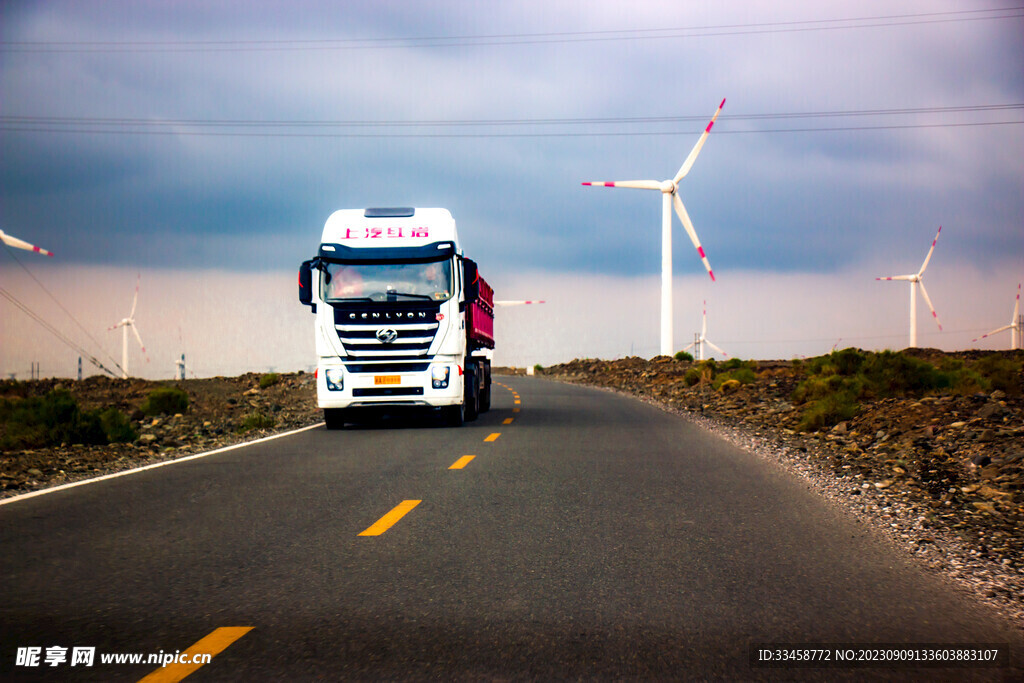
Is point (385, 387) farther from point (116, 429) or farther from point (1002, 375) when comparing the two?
point (1002, 375)

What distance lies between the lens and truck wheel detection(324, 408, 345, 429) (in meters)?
17.3

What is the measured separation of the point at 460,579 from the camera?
18.3 ft

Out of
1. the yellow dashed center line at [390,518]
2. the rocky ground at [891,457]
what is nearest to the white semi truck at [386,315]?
the rocky ground at [891,457]

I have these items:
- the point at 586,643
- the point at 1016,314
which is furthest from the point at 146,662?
the point at 1016,314

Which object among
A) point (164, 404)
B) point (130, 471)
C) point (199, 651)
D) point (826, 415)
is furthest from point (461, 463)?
point (164, 404)

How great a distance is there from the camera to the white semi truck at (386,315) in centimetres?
1642

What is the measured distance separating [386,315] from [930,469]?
9.66 metres

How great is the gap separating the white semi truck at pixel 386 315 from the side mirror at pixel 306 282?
0.02m

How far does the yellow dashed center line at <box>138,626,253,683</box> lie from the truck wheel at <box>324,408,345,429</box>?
12.7 m

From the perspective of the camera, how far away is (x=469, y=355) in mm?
18500

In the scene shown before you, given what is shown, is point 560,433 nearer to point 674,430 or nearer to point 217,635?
point 674,430

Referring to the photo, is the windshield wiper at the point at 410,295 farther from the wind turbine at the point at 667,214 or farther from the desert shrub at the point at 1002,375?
the wind turbine at the point at 667,214

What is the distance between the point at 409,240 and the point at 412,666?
43.5 ft

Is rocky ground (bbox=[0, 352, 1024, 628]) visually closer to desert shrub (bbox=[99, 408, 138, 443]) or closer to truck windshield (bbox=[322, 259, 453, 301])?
desert shrub (bbox=[99, 408, 138, 443])
